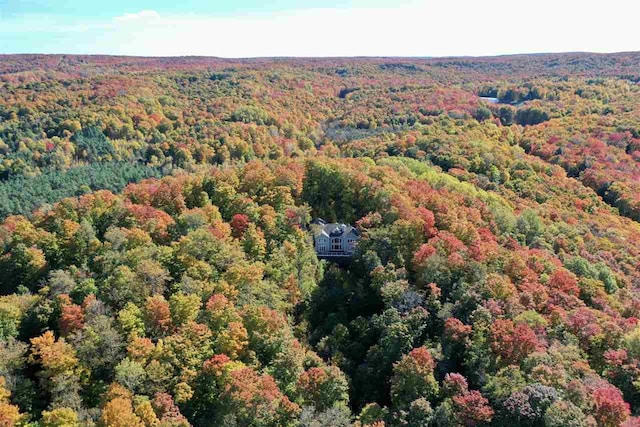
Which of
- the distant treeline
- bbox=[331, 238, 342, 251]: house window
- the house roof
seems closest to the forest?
the distant treeline

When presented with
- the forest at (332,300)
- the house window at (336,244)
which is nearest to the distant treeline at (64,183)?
the forest at (332,300)

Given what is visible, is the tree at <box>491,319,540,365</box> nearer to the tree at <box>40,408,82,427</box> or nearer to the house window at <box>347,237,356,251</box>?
the house window at <box>347,237,356,251</box>

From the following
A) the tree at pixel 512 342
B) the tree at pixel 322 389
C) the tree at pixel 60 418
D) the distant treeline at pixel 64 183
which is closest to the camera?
the tree at pixel 60 418

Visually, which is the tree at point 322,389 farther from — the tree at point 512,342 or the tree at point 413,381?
the tree at point 512,342

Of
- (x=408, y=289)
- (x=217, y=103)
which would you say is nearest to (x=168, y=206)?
(x=408, y=289)

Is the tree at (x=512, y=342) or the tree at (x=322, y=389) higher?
the tree at (x=512, y=342)

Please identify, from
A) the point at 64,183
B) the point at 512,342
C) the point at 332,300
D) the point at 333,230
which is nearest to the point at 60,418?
the point at 332,300

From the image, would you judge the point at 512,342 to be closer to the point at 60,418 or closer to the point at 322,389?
the point at 322,389
